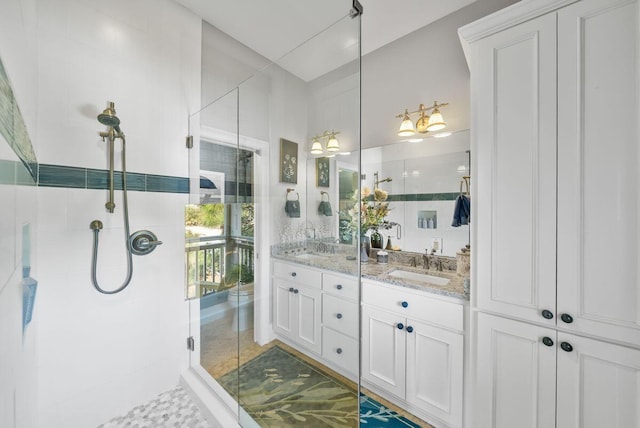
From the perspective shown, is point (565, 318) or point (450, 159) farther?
point (450, 159)

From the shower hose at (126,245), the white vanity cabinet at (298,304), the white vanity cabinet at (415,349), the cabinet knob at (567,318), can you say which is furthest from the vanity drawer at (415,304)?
the shower hose at (126,245)

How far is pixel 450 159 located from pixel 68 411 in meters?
2.88

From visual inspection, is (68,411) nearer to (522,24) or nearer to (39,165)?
(39,165)

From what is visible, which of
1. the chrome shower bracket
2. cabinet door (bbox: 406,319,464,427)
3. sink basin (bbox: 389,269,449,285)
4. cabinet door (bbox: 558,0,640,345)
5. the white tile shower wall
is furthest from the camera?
sink basin (bbox: 389,269,449,285)

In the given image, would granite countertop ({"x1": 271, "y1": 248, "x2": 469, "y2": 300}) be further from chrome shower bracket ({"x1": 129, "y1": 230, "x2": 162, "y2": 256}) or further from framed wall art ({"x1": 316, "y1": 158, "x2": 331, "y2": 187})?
chrome shower bracket ({"x1": 129, "y1": 230, "x2": 162, "y2": 256})

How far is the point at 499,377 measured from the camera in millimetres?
1223

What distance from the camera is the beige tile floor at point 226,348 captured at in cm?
140

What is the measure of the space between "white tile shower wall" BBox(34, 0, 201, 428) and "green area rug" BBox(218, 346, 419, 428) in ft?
2.31

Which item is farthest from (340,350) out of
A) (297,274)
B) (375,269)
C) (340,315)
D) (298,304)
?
(375,269)

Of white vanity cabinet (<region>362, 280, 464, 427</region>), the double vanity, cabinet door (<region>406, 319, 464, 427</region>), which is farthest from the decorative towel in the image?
cabinet door (<region>406, 319, 464, 427</region>)

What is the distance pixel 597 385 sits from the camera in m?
1.01

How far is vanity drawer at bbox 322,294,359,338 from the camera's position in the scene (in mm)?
1049

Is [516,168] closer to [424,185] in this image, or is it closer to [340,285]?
[424,185]

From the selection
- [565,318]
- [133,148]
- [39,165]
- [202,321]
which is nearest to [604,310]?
[565,318]
